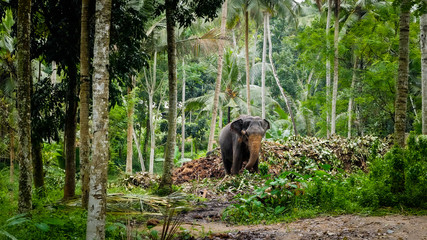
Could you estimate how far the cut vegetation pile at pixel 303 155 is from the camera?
13224 mm

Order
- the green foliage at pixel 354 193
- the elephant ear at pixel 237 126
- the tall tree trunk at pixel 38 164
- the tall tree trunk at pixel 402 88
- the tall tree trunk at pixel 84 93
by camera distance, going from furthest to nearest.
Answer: the elephant ear at pixel 237 126 → the tall tree trunk at pixel 38 164 → the tall tree trunk at pixel 402 88 → the tall tree trunk at pixel 84 93 → the green foliage at pixel 354 193

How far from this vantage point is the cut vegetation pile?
1322 centimetres

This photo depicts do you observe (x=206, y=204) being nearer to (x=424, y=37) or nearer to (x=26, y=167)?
(x=26, y=167)

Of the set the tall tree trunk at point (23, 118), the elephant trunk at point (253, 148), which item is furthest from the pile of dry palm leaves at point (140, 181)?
the tall tree trunk at point (23, 118)

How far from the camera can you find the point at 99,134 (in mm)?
4891

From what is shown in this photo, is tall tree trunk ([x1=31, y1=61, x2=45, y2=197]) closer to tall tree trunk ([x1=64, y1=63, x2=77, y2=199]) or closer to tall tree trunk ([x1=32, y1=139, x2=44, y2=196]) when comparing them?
tall tree trunk ([x1=32, y1=139, x2=44, y2=196])

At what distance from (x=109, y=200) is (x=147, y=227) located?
172 centimetres

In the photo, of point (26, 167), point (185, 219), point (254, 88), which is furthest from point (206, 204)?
point (254, 88)

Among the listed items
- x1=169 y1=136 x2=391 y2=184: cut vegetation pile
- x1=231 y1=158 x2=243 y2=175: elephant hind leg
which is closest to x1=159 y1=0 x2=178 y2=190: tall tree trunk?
x1=231 y1=158 x2=243 y2=175: elephant hind leg

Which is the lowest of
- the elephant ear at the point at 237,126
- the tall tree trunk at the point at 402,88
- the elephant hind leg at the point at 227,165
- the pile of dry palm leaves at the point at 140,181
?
the pile of dry palm leaves at the point at 140,181

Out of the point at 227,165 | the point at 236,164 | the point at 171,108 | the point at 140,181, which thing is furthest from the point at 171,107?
the point at 140,181

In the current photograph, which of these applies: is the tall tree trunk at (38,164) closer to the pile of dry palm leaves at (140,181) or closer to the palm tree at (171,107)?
the palm tree at (171,107)

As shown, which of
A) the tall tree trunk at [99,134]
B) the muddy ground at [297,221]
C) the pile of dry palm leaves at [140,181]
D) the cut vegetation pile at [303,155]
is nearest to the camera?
the tall tree trunk at [99,134]

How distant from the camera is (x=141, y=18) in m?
9.31
